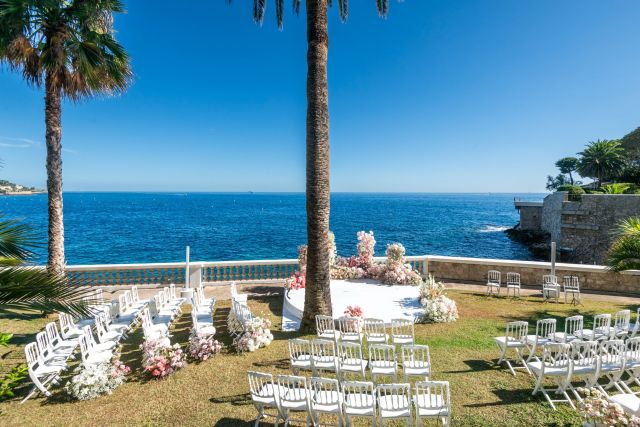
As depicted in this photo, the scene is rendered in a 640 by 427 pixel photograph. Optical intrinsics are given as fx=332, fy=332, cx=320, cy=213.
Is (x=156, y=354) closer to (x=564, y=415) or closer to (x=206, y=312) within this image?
(x=206, y=312)

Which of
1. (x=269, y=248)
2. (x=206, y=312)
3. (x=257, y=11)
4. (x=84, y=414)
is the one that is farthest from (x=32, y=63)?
(x=269, y=248)

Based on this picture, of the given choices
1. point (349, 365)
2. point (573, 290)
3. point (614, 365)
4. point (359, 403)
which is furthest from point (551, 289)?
point (359, 403)

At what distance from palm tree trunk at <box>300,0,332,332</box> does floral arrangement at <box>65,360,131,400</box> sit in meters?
5.36

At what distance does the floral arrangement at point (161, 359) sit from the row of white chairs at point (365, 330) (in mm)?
3570

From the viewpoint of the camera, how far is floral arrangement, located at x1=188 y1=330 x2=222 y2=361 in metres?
8.67

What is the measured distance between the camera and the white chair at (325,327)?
9070 mm

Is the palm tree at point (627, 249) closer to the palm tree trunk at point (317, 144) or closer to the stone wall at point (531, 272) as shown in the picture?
the stone wall at point (531, 272)

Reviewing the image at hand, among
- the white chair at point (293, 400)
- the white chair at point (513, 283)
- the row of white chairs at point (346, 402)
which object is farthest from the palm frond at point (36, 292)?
the white chair at point (513, 283)

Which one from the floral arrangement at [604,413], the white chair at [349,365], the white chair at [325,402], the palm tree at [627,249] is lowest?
the white chair at [349,365]

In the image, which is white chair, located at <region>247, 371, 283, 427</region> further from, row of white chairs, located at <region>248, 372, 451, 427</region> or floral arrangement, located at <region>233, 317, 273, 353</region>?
floral arrangement, located at <region>233, 317, 273, 353</region>

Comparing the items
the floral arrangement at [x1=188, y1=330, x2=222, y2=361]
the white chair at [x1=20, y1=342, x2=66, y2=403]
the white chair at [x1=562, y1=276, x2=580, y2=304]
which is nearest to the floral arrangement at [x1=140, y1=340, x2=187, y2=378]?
the floral arrangement at [x1=188, y1=330, x2=222, y2=361]

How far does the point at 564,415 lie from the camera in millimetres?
6125

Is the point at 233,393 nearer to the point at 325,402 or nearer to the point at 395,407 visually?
the point at 325,402

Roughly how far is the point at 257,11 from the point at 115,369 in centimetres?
1134
